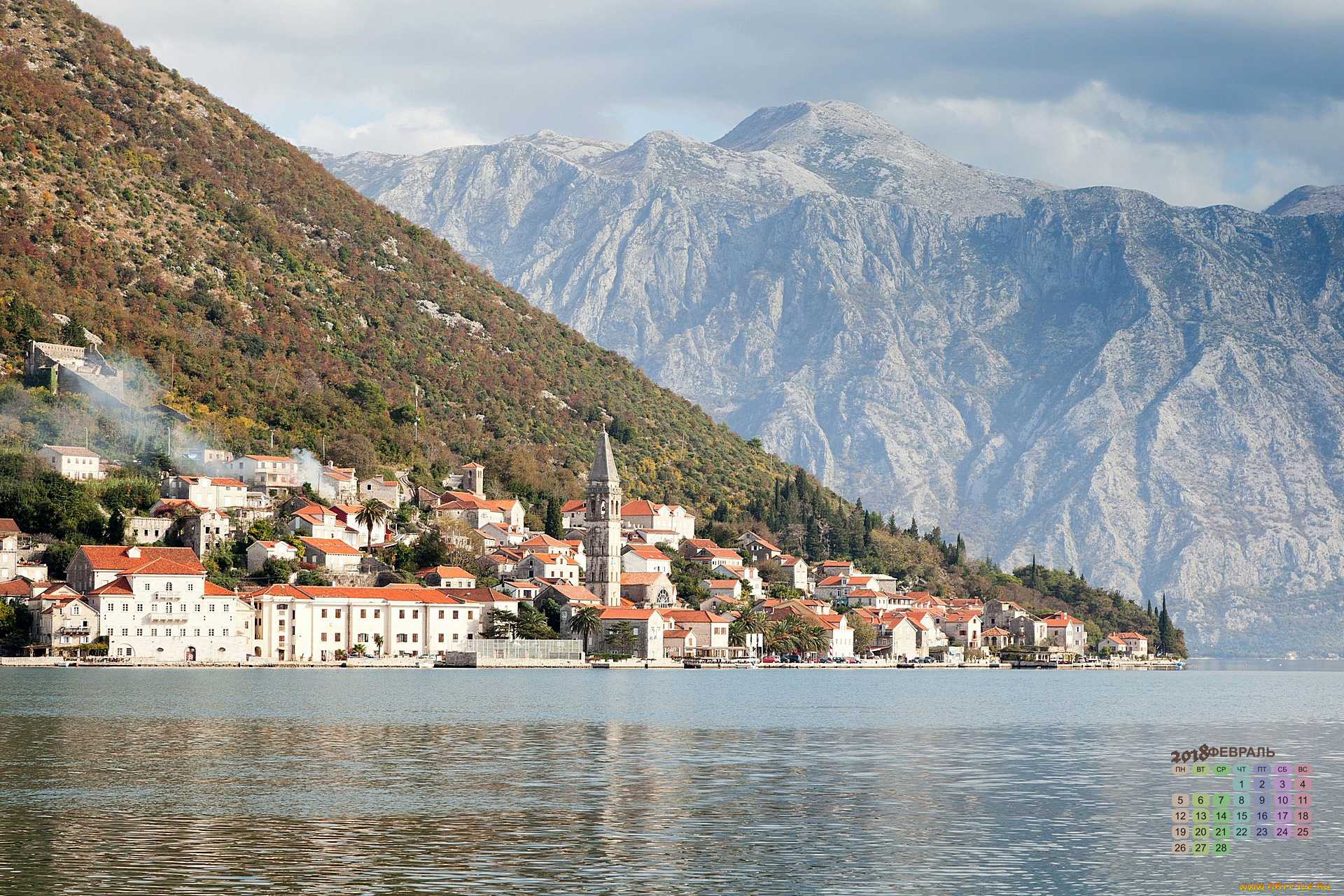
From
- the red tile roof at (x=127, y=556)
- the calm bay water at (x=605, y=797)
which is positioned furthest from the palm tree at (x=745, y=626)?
the calm bay water at (x=605, y=797)

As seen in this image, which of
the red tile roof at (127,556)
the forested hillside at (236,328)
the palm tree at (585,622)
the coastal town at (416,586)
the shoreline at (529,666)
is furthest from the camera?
the forested hillside at (236,328)

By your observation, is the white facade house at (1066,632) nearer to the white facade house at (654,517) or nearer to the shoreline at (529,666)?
the shoreline at (529,666)

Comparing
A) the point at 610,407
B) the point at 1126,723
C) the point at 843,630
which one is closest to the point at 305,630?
the point at 843,630

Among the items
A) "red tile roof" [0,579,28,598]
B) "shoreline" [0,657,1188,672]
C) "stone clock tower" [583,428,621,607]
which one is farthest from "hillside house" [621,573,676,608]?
"red tile roof" [0,579,28,598]

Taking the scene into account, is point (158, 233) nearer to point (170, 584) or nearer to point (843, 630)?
point (170, 584)
